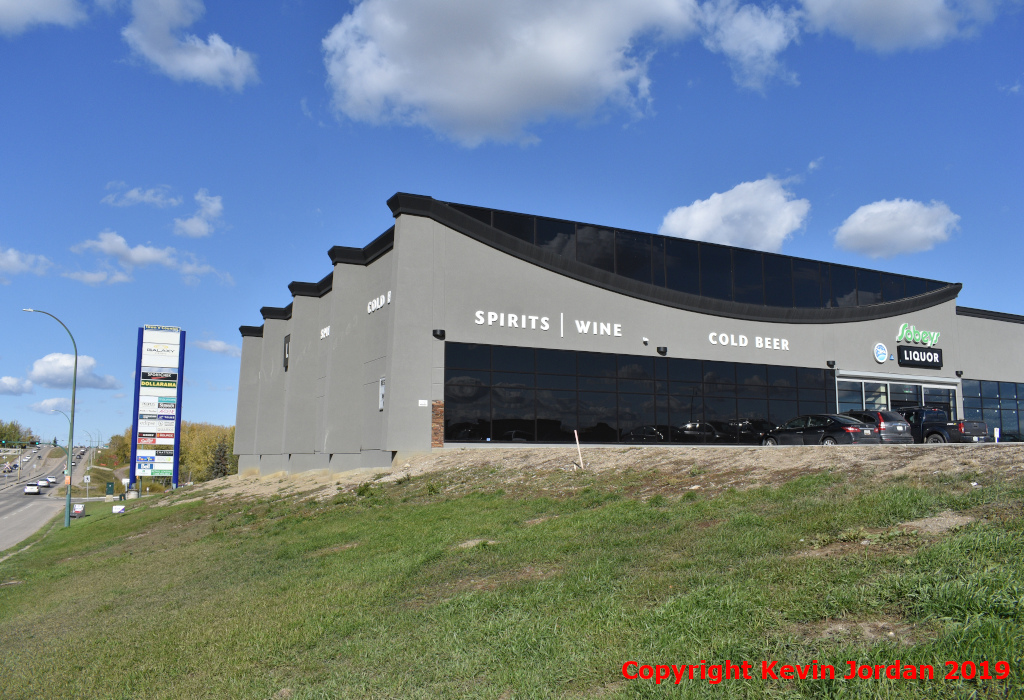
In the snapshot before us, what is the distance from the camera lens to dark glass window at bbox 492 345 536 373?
31641mm

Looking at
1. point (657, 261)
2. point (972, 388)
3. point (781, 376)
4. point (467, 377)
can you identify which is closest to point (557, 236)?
point (657, 261)

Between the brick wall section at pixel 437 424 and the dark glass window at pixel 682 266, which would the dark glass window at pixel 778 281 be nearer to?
the dark glass window at pixel 682 266

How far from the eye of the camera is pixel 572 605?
306 inches

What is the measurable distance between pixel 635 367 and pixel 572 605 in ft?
92.4

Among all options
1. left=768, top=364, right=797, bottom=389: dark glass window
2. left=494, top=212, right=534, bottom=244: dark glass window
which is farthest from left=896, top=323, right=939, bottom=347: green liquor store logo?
left=494, top=212, right=534, bottom=244: dark glass window

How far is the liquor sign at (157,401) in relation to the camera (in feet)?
196

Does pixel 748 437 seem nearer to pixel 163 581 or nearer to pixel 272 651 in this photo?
pixel 163 581

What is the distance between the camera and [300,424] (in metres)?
44.0

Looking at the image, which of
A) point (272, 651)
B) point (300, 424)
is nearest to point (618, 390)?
point (300, 424)

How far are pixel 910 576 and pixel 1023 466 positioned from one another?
485cm

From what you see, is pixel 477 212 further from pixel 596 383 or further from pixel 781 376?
pixel 781 376

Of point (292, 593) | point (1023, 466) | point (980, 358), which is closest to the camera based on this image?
point (1023, 466)

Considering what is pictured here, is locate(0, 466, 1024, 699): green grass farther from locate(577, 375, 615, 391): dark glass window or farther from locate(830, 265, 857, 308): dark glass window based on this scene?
locate(830, 265, 857, 308): dark glass window

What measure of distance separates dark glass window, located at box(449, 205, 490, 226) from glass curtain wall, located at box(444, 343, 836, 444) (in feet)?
19.8
